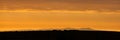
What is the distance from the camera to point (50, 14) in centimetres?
66
